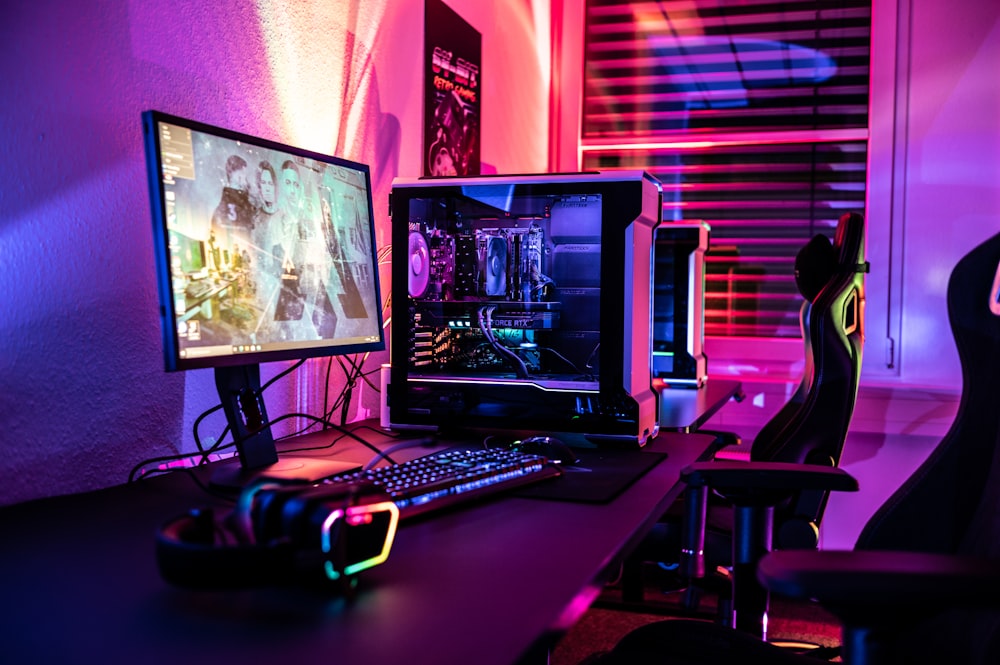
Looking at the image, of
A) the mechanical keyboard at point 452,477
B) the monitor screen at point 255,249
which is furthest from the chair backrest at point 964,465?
the monitor screen at point 255,249

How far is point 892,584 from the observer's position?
770 mm

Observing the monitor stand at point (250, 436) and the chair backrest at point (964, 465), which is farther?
the monitor stand at point (250, 436)

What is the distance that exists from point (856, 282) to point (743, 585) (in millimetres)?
943

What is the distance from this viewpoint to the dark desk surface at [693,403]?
2.04 m

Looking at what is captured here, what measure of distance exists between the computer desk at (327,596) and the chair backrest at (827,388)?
0.90 metres

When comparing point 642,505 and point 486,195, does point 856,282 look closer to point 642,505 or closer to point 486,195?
point 486,195

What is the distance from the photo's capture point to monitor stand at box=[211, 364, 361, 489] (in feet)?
4.13

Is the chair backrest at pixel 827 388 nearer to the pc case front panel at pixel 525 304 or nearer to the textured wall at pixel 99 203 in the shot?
the pc case front panel at pixel 525 304

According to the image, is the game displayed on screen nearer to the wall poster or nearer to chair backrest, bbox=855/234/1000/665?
chair backrest, bbox=855/234/1000/665

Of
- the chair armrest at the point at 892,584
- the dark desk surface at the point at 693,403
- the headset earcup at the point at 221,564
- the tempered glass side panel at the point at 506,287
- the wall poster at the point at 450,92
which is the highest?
the wall poster at the point at 450,92

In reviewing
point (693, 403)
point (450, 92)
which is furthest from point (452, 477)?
point (450, 92)

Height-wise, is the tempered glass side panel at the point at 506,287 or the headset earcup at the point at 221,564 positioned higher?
the tempered glass side panel at the point at 506,287

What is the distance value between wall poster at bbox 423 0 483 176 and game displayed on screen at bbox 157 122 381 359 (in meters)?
1.04

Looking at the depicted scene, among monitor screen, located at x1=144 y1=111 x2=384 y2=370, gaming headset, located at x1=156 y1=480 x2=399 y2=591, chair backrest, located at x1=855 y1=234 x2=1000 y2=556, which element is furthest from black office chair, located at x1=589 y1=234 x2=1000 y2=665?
monitor screen, located at x1=144 y1=111 x2=384 y2=370
